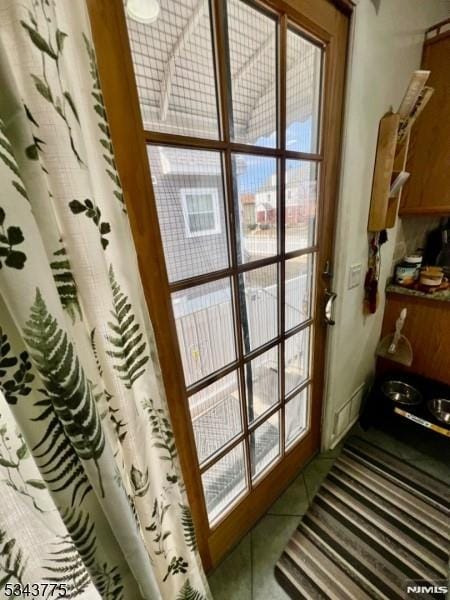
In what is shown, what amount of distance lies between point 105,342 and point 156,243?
26cm

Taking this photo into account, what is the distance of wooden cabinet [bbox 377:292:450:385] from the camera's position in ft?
4.39

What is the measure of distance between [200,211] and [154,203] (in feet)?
0.46

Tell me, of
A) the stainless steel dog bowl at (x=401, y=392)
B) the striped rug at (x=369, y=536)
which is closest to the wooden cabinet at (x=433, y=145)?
the stainless steel dog bowl at (x=401, y=392)

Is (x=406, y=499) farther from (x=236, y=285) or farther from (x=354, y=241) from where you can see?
(x=236, y=285)

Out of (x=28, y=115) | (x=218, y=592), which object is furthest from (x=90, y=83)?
(x=218, y=592)

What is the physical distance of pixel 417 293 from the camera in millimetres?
1359

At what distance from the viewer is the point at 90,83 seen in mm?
379

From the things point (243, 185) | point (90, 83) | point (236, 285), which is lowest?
point (236, 285)

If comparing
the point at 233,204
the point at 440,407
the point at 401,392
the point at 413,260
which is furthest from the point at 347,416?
the point at 233,204

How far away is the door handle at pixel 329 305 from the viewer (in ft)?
3.49

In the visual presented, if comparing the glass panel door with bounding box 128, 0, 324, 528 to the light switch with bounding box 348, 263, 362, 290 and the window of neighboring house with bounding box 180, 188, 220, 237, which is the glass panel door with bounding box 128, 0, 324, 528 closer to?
the window of neighboring house with bounding box 180, 188, 220, 237

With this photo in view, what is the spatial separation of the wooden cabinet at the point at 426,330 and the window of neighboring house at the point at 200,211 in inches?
51.2

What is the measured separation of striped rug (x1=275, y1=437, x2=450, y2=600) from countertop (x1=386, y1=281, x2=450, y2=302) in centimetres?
91

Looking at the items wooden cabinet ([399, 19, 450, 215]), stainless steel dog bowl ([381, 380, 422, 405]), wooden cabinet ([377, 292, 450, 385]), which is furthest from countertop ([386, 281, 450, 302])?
stainless steel dog bowl ([381, 380, 422, 405])
